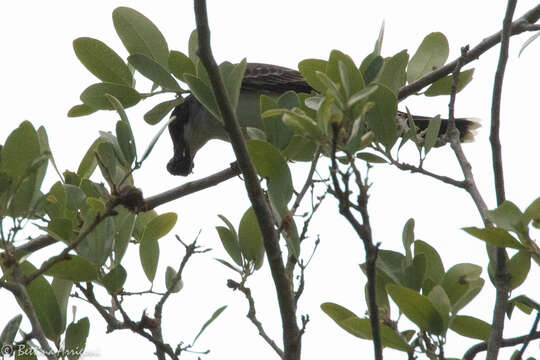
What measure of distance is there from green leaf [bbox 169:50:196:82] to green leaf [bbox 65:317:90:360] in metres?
0.95

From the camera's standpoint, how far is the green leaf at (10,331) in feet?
7.64

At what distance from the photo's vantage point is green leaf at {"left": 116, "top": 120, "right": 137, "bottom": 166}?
8.11ft

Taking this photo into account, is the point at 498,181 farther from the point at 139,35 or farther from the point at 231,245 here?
the point at 139,35

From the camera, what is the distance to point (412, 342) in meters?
2.56

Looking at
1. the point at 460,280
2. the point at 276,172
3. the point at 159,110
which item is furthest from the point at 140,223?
the point at 460,280

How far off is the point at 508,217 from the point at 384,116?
0.59 metres

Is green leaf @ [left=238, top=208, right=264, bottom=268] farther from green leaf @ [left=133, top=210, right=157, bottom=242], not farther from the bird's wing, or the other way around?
the bird's wing

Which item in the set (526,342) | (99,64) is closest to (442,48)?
(99,64)

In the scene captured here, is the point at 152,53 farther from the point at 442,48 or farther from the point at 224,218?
the point at 442,48

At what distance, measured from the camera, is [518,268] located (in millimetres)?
A: 2527

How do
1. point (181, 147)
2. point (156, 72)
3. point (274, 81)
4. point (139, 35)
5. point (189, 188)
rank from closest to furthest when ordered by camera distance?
1. point (156, 72)
2. point (139, 35)
3. point (189, 188)
4. point (274, 81)
5. point (181, 147)

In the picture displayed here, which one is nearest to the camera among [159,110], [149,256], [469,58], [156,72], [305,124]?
[305,124]

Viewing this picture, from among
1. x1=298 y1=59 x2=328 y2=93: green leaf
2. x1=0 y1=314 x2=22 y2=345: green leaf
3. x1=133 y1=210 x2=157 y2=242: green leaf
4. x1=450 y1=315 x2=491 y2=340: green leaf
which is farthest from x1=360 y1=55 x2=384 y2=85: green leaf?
x1=0 y1=314 x2=22 y2=345: green leaf

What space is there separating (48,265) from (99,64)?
1.35 m
